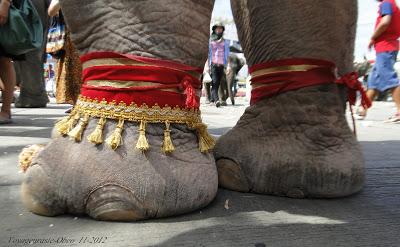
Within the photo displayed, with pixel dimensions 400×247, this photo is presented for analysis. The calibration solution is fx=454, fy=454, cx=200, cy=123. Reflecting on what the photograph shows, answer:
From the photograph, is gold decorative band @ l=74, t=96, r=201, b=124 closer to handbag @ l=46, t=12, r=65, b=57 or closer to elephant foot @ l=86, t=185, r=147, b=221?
elephant foot @ l=86, t=185, r=147, b=221

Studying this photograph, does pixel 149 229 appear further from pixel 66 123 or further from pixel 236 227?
pixel 66 123

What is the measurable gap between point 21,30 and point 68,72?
0.42m

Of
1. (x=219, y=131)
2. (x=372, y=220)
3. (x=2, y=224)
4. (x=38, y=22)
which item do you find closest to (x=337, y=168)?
(x=372, y=220)

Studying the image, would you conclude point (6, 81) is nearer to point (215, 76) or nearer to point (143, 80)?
point (143, 80)

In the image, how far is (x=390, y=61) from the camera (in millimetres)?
4707

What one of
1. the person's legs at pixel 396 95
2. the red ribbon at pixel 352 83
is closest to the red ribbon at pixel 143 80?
the red ribbon at pixel 352 83

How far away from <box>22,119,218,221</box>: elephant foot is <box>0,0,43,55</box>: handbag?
2.21 metres

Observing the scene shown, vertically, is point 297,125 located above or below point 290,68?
below

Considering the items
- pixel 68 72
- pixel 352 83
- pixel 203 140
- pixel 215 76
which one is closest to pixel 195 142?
pixel 203 140

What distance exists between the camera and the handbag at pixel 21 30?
3070mm

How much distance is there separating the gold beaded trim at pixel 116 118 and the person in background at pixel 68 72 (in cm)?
218

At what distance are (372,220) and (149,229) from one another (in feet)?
1.77

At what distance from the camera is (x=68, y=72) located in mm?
3279

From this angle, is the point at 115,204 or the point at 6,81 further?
the point at 6,81
